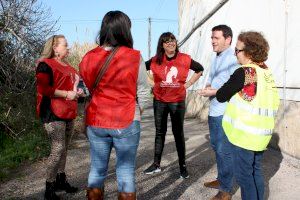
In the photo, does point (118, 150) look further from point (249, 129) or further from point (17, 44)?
point (17, 44)

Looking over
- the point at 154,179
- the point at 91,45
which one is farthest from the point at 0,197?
the point at 91,45

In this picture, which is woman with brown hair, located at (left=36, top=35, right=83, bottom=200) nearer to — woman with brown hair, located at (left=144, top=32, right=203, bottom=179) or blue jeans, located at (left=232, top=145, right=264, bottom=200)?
woman with brown hair, located at (left=144, top=32, right=203, bottom=179)

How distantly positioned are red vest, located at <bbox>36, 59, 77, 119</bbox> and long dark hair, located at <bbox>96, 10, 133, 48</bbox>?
50.7 inches

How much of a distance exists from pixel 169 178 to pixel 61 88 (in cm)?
190

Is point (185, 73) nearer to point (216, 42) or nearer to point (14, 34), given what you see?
point (216, 42)

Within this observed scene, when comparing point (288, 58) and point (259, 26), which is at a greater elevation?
point (259, 26)

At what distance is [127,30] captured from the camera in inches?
124

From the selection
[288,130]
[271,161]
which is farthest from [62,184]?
[288,130]

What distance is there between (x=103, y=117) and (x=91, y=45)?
12.8 meters

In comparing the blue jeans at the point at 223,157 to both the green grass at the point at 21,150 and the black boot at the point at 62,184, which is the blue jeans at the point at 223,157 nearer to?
the black boot at the point at 62,184

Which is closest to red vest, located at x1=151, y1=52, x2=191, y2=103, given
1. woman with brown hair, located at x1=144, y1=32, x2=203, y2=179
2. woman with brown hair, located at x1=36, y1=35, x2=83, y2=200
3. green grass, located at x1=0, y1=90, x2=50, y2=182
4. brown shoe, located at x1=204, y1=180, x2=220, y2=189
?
woman with brown hair, located at x1=144, y1=32, x2=203, y2=179

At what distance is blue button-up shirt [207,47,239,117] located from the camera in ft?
14.3

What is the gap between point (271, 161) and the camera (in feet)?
20.1

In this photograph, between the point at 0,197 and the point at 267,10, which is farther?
the point at 267,10
